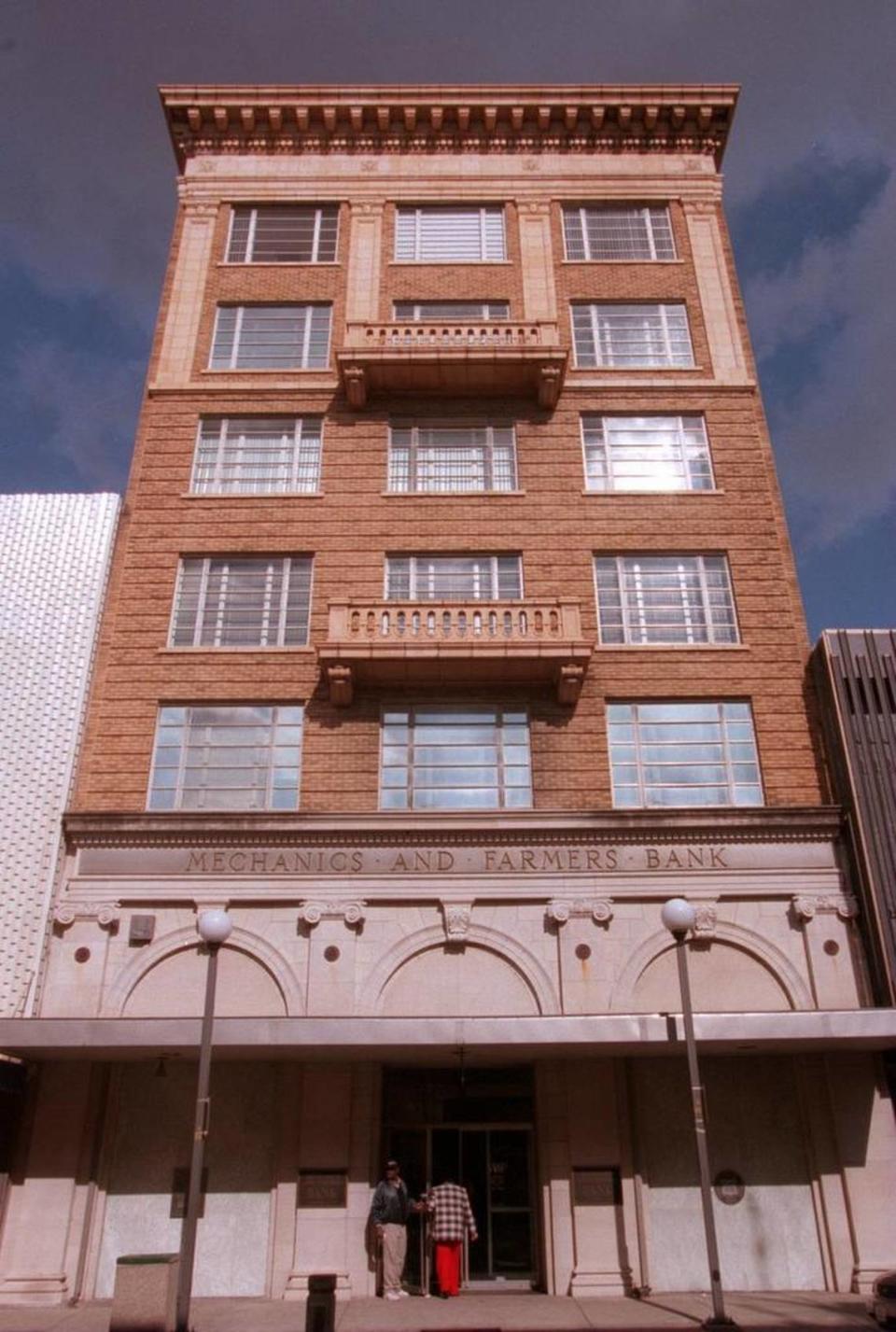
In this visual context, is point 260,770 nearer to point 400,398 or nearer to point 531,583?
point 531,583

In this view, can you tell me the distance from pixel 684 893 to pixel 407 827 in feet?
16.7

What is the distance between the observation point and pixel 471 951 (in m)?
17.5

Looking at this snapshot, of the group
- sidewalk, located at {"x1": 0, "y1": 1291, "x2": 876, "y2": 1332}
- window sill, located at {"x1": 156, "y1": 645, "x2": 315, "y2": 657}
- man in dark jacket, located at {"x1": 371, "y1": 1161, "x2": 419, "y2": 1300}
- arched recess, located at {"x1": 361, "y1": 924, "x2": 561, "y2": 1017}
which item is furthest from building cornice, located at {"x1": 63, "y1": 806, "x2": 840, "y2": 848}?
sidewalk, located at {"x1": 0, "y1": 1291, "x2": 876, "y2": 1332}

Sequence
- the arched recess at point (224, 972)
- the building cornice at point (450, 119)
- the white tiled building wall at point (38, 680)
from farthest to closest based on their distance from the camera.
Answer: the building cornice at point (450, 119), the white tiled building wall at point (38, 680), the arched recess at point (224, 972)

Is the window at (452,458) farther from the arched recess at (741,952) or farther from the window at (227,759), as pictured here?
the arched recess at (741,952)

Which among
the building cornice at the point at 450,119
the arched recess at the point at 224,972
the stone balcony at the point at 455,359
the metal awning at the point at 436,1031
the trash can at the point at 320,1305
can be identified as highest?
the building cornice at the point at 450,119

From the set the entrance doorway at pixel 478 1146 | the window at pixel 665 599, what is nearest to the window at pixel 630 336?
the window at pixel 665 599

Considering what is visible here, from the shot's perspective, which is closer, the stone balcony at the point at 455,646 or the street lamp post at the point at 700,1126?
the street lamp post at the point at 700,1126

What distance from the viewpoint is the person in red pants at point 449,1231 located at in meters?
15.4

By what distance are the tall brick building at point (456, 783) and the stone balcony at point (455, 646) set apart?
0.09 meters

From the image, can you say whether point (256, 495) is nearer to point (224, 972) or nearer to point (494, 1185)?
point (224, 972)

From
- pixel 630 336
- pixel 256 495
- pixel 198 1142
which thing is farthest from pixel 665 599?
pixel 198 1142

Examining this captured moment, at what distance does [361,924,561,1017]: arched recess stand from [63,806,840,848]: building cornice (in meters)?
1.64

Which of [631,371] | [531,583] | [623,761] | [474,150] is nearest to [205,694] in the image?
[531,583]
